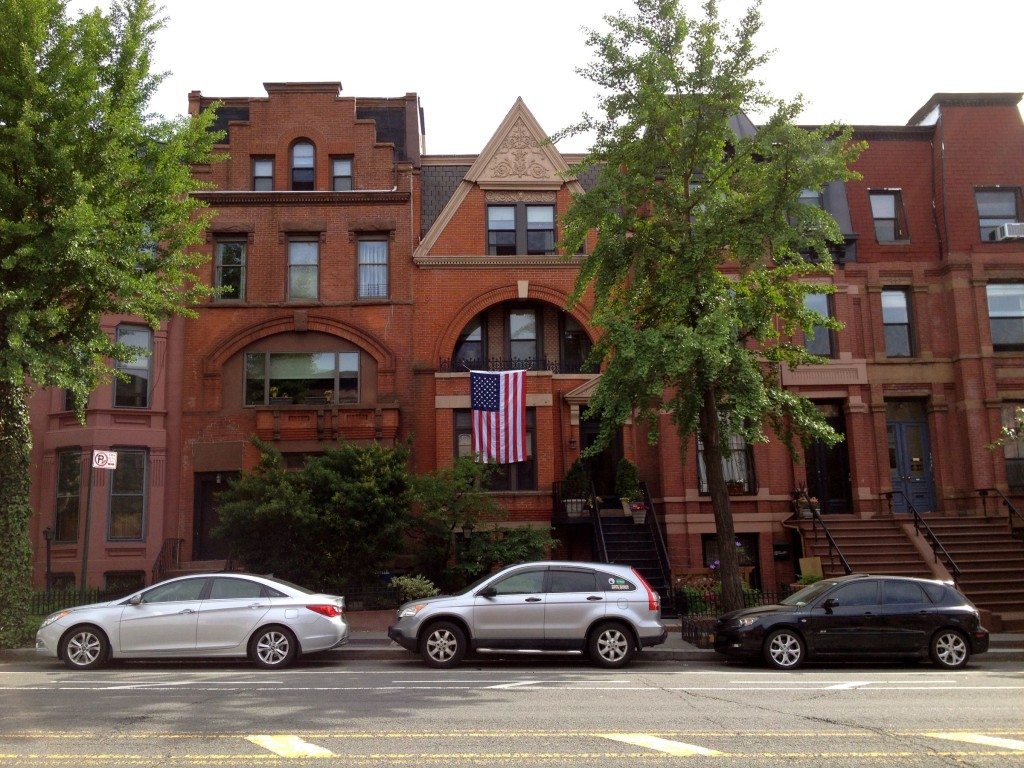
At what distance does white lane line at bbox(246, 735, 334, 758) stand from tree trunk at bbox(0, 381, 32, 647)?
9466 millimetres

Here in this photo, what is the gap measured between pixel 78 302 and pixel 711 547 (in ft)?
51.5

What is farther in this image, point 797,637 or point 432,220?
point 432,220

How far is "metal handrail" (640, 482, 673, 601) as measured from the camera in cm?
2053

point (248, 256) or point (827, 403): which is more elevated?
point (248, 256)

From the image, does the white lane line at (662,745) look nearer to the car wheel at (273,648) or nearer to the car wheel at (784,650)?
the car wheel at (784,650)

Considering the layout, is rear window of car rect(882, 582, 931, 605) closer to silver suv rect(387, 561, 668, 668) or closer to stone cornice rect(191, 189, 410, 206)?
silver suv rect(387, 561, 668, 668)

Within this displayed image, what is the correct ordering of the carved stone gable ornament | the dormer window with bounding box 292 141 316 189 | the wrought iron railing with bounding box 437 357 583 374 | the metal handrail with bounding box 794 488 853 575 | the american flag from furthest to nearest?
the dormer window with bounding box 292 141 316 189
the carved stone gable ornament
the wrought iron railing with bounding box 437 357 583 374
the american flag
the metal handrail with bounding box 794 488 853 575

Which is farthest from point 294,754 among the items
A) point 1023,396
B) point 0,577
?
point 1023,396

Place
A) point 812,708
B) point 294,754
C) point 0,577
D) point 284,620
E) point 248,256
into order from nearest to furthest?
point 294,754
point 812,708
point 284,620
point 0,577
point 248,256

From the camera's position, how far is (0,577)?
15164 millimetres

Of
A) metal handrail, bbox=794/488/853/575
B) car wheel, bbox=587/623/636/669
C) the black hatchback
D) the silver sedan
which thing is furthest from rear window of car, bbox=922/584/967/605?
the silver sedan

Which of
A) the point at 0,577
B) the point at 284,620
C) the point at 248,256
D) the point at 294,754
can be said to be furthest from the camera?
the point at 248,256

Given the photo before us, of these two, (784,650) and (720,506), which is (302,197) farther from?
(784,650)

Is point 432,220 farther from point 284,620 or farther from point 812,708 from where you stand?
point 812,708
